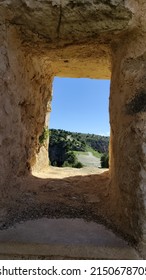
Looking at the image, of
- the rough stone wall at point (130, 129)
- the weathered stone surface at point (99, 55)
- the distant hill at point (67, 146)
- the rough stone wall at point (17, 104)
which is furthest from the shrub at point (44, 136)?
the rough stone wall at point (130, 129)

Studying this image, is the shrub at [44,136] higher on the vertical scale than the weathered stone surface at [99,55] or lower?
lower

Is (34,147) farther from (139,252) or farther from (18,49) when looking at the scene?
(139,252)

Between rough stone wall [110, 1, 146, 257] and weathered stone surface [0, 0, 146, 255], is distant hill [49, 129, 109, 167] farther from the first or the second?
rough stone wall [110, 1, 146, 257]

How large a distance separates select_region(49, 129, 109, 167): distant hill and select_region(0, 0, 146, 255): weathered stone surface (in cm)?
299

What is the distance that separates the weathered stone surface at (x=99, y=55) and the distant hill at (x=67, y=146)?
9.80 feet

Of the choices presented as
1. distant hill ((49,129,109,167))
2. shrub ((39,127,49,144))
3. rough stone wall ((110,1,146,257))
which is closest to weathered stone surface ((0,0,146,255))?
rough stone wall ((110,1,146,257))

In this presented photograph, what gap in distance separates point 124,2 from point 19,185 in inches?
67.1

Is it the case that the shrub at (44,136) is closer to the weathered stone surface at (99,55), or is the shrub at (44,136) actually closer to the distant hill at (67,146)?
the weathered stone surface at (99,55)

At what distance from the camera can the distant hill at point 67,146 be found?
1085cm

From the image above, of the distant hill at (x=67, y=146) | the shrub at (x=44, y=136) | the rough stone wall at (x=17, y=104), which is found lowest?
the distant hill at (x=67, y=146)

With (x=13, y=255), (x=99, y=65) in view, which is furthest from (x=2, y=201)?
(x=99, y=65)

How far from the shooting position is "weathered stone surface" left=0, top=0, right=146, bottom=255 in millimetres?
1955

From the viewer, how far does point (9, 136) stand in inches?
93.0
